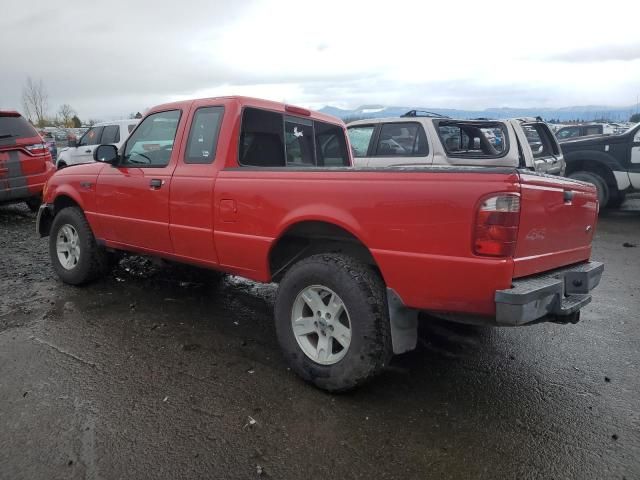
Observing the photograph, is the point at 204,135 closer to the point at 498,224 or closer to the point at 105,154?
the point at 105,154

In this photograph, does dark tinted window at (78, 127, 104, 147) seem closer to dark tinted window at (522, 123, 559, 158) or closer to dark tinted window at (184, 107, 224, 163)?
dark tinted window at (184, 107, 224, 163)

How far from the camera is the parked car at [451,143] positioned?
7543mm

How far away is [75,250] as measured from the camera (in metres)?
5.12

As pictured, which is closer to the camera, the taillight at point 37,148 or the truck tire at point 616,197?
the taillight at point 37,148

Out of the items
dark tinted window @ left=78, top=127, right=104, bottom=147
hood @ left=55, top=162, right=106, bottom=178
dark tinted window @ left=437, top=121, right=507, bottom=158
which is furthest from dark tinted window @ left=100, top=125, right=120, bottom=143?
dark tinted window @ left=437, top=121, right=507, bottom=158

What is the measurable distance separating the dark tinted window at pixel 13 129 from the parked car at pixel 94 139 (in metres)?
3.99

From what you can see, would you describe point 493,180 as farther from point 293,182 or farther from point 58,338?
point 58,338

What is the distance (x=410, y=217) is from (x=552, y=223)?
87cm

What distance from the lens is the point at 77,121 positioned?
50031 millimetres

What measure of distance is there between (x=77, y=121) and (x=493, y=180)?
55.6 m

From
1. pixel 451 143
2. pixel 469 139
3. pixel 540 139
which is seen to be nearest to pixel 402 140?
pixel 451 143

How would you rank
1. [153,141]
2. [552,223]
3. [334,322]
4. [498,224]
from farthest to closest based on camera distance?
[153,141], [334,322], [552,223], [498,224]

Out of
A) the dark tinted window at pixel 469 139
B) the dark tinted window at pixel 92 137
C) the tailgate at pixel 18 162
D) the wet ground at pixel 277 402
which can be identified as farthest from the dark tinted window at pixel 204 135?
the dark tinted window at pixel 92 137

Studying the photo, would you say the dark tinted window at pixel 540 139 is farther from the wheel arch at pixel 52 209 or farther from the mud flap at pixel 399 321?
the wheel arch at pixel 52 209
